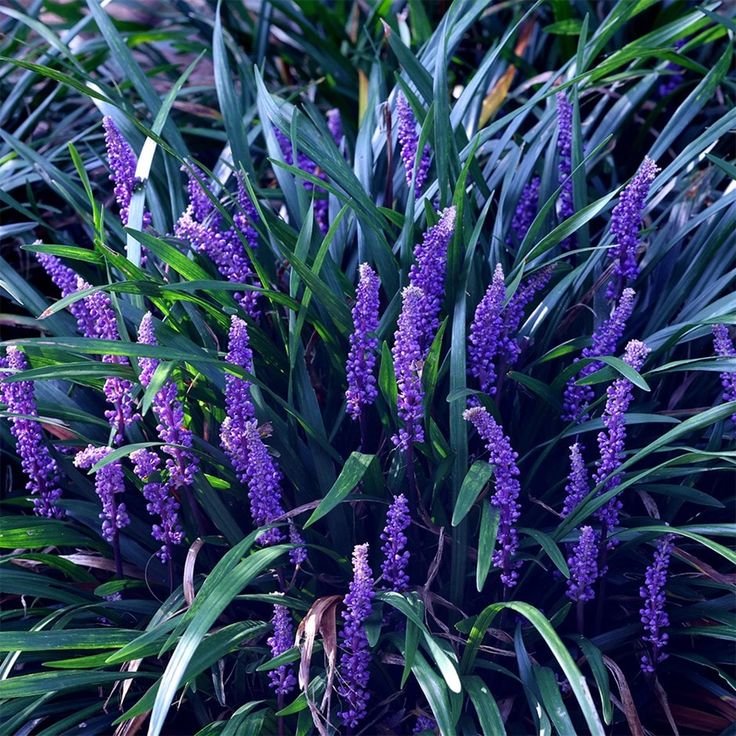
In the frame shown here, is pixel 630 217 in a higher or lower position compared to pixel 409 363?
higher

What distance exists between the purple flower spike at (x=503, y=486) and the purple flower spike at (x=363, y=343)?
0.84ft

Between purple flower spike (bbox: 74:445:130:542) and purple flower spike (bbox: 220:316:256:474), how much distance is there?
26cm

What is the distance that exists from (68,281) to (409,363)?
982 mm

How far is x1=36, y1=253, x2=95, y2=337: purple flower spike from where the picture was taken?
245 centimetres

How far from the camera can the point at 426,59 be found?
10.6 feet

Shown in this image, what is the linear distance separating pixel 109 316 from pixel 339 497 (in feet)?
2.24

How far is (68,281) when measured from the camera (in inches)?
97.1

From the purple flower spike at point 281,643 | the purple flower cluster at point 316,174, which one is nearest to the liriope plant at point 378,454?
the purple flower spike at point 281,643

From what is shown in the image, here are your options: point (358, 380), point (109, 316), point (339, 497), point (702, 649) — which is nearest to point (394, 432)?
point (358, 380)

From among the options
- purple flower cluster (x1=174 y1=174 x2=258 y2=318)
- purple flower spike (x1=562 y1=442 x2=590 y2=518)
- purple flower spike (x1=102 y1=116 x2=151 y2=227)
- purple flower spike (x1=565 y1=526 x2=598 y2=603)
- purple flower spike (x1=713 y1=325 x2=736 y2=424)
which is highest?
purple flower spike (x1=102 y1=116 x2=151 y2=227)

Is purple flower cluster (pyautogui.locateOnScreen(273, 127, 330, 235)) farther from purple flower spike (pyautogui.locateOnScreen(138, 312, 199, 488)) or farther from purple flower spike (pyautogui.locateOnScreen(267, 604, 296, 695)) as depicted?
purple flower spike (pyautogui.locateOnScreen(267, 604, 296, 695))

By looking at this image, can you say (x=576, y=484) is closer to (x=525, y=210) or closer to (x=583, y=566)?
(x=583, y=566)

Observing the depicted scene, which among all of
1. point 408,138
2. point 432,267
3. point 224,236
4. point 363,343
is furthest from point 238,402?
point 408,138

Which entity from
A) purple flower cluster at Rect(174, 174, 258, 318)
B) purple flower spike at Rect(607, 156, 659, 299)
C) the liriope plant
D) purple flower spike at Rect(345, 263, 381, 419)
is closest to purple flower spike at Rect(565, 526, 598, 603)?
the liriope plant
